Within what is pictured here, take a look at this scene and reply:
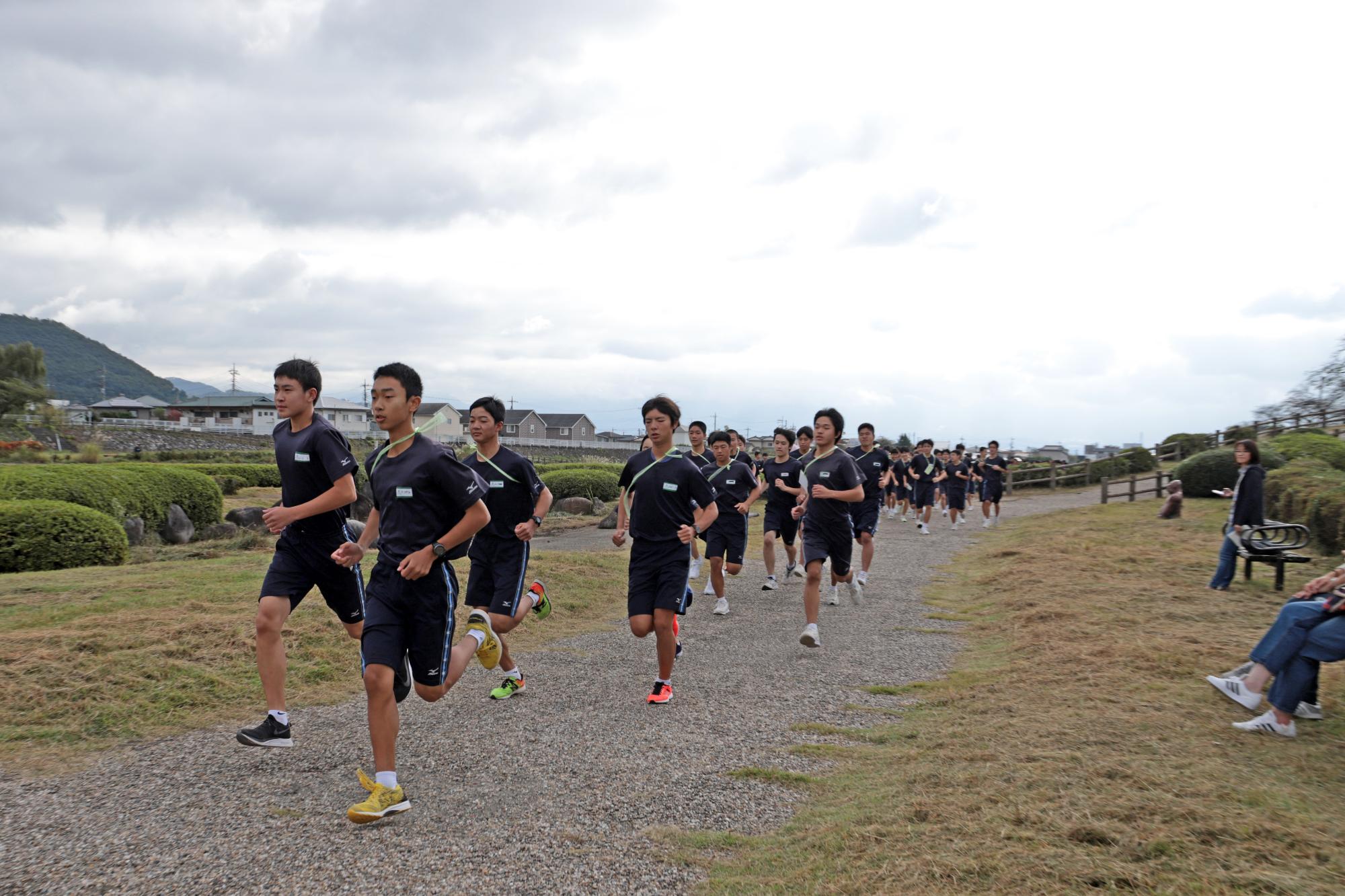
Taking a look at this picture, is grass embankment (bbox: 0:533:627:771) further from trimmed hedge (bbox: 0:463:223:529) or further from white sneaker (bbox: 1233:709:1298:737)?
white sneaker (bbox: 1233:709:1298:737)

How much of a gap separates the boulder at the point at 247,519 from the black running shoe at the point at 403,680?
47.2ft

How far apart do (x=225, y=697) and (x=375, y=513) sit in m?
2.38

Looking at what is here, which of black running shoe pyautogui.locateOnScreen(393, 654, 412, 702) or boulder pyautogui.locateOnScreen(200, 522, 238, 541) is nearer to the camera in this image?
black running shoe pyautogui.locateOnScreen(393, 654, 412, 702)

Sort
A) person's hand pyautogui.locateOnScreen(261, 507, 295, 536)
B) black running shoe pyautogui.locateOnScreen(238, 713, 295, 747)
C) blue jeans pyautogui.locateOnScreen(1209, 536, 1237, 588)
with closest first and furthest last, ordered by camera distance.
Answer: person's hand pyautogui.locateOnScreen(261, 507, 295, 536) → black running shoe pyautogui.locateOnScreen(238, 713, 295, 747) → blue jeans pyautogui.locateOnScreen(1209, 536, 1237, 588)

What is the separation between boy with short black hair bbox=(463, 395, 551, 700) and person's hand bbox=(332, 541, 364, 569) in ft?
5.13

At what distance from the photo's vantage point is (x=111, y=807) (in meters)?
4.16

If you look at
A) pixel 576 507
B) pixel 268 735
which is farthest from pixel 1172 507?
pixel 268 735

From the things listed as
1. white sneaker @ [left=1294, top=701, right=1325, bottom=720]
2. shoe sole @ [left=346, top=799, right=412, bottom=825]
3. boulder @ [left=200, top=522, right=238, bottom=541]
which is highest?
white sneaker @ [left=1294, top=701, right=1325, bottom=720]

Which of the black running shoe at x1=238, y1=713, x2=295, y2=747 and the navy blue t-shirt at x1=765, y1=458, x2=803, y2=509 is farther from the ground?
the navy blue t-shirt at x1=765, y1=458, x2=803, y2=509

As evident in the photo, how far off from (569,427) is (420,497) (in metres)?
81.6

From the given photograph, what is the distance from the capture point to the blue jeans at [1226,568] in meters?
9.87

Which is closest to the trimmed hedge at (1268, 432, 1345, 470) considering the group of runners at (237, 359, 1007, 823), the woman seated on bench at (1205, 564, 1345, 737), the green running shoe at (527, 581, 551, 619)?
the group of runners at (237, 359, 1007, 823)

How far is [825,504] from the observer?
8422mm

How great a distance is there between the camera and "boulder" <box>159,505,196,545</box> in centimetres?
1595
